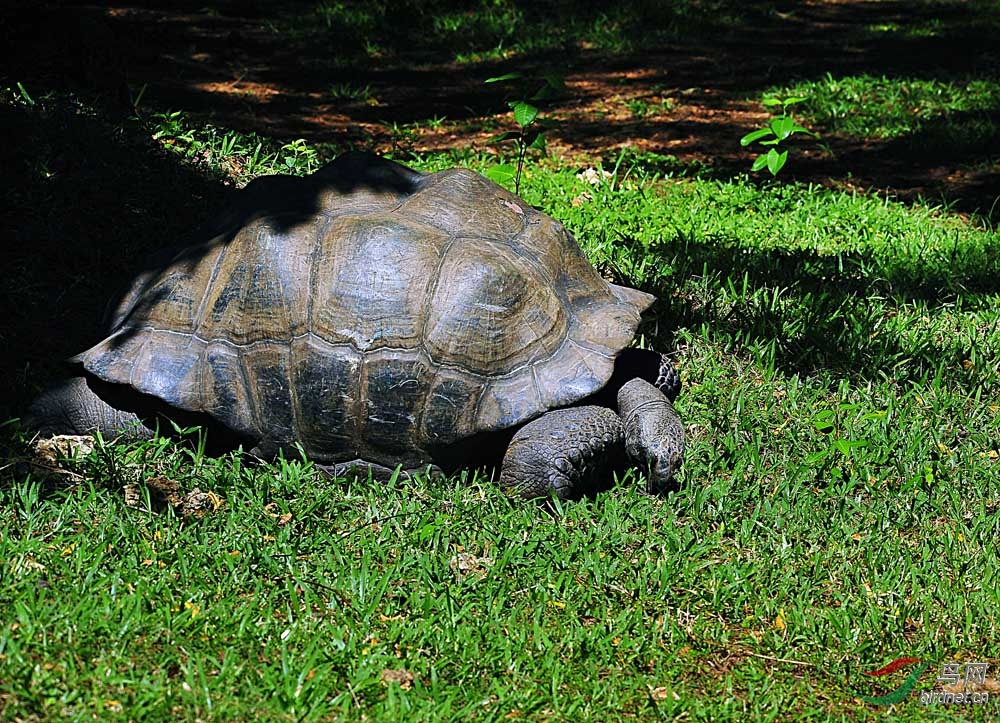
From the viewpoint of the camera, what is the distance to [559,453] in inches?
156

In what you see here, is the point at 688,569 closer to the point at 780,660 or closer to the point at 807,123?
the point at 780,660

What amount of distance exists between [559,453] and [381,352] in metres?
0.77

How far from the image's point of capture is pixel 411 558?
3.66 metres

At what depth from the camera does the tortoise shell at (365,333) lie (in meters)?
4.04

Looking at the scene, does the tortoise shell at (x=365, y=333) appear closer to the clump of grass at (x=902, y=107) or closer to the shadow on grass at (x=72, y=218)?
the shadow on grass at (x=72, y=218)

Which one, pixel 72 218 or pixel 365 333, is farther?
pixel 72 218

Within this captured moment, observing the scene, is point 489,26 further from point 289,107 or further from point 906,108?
point 906,108

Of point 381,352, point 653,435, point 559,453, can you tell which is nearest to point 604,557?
point 559,453

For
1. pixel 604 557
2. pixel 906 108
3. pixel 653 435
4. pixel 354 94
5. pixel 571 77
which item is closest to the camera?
pixel 604 557

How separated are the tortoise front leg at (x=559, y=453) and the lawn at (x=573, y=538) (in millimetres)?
89

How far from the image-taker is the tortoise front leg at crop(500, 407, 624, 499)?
13.1 feet

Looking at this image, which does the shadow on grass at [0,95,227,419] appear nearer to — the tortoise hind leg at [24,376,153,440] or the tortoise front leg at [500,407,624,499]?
the tortoise hind leg at [24,376,153,440]

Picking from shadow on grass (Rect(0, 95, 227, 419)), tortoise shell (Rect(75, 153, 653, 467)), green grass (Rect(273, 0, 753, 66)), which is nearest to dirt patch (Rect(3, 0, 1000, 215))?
green grass (Rect(273, 0, 753, 66))

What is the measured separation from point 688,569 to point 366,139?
522 cm
